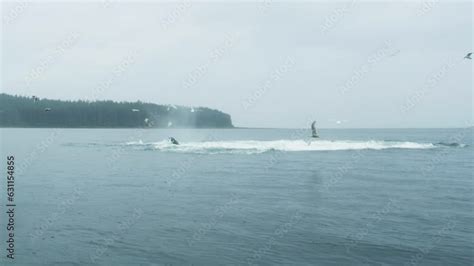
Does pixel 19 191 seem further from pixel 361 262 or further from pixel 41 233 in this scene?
pixel 361 262

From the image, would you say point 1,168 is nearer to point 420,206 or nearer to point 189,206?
point 189,206

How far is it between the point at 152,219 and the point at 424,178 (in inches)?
804

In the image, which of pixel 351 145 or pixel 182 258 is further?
pixel 351 145

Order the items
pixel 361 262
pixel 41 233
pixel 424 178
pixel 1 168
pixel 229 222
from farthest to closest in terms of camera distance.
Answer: pixel 1 168, pixel 424 178, pixel 229 222, pixel 41 233, pixel 361 262

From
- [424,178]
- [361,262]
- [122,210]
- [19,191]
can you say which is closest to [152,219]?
[122,210]

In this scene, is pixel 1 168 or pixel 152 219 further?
pixel 1 168

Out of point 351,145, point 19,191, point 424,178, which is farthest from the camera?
point 351,145

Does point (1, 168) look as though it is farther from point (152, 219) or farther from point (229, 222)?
point (229, 222)

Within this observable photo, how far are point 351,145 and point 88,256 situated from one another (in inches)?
2325

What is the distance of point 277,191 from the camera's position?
25.2 m

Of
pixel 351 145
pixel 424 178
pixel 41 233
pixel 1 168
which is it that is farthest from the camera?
pixel 351 145

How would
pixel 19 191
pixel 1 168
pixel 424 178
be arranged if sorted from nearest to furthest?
pixel 19 191
pixel 424 178
pixel 1 168

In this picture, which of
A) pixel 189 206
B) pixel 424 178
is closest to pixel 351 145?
pixel 424 178

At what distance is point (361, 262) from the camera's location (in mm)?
13164
